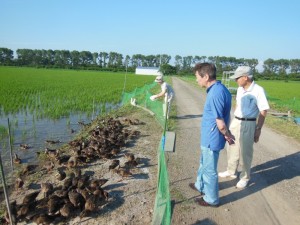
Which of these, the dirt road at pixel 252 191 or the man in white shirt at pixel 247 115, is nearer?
the dirt road at pixel 252 191

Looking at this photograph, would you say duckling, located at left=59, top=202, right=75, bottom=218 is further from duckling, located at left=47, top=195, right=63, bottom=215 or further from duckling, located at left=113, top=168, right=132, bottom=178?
duckling, located at left=113, top=168, right=132, bottom=178

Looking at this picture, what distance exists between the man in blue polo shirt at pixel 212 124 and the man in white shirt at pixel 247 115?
2.86ft

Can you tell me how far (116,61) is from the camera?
118m

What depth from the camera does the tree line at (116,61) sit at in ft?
268

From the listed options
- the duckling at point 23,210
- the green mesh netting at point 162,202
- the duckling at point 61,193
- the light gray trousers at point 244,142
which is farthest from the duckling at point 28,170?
the light gray trousers at point 244,142

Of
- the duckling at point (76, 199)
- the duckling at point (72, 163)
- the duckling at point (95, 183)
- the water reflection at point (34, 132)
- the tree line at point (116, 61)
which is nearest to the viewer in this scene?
the duckling at point (76, 199)

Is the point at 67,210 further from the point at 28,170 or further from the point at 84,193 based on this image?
the point at 28,170

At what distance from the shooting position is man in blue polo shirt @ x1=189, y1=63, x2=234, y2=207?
3.73 meters

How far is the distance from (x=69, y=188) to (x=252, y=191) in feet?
10.1

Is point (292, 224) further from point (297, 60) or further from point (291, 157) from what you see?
point (297, 60)

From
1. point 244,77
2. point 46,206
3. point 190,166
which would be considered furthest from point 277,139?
point 46,206

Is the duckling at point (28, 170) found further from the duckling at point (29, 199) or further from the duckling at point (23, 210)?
the duckling at point (23, 210)

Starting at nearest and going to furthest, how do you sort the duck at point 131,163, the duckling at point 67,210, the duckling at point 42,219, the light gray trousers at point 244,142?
the duckling at point 42,219 < the duckling at point 67,210 < the light gray trousers at point 244,142 < the duck at point 131,163

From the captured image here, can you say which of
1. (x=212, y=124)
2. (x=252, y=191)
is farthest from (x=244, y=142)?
(x=212, y=124)
